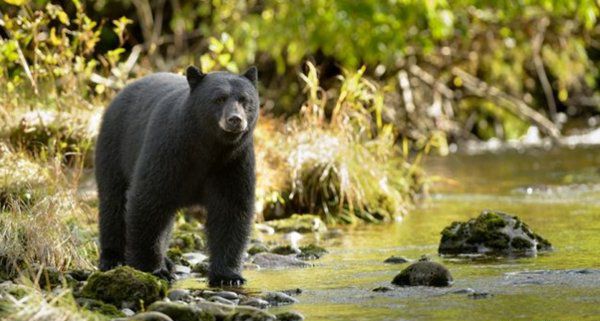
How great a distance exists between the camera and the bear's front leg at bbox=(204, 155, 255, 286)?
778 centimetres

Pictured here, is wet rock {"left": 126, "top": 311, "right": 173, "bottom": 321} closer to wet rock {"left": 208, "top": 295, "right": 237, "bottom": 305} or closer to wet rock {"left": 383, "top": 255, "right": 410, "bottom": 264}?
wet rock {"left": 208, "top": 295, "right": 237, "bottom": 305}

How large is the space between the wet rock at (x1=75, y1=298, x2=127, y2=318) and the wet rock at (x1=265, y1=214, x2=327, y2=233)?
15.7ft

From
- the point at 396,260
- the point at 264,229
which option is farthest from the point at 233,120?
the point at 264,229

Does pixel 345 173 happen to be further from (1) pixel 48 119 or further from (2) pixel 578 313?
(2) pixel 578 313

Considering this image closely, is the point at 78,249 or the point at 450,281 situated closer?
the point at 450,281

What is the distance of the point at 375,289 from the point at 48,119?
18.5 feet

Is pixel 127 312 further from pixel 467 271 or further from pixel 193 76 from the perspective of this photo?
pixel 467 271

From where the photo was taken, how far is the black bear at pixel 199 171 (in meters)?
7.50

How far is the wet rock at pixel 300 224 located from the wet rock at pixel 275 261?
7.21 ft

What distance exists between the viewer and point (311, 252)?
926 cm

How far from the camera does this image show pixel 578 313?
6.06 m

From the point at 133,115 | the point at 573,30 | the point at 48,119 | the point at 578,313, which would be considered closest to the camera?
the point at 578,313

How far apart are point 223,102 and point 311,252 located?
2198 mm

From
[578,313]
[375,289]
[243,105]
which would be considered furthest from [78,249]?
[578,313]
